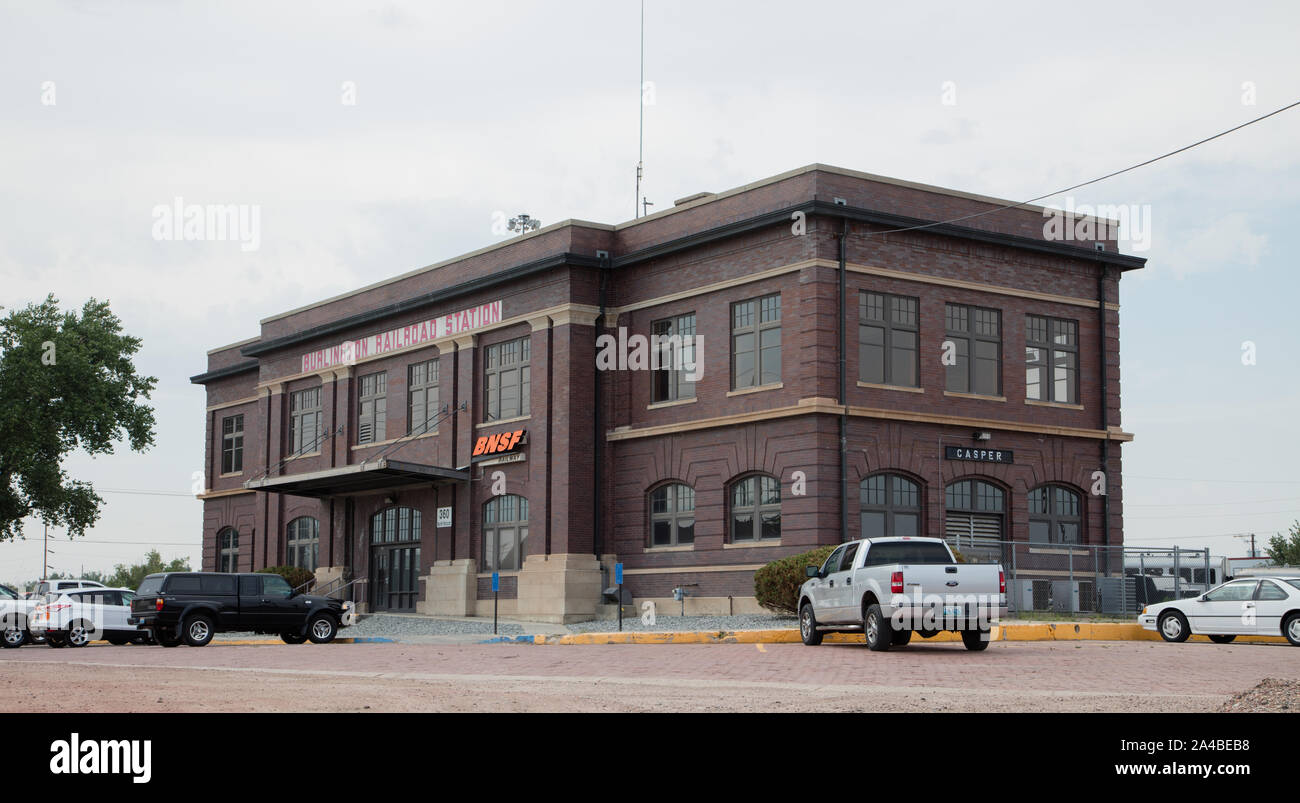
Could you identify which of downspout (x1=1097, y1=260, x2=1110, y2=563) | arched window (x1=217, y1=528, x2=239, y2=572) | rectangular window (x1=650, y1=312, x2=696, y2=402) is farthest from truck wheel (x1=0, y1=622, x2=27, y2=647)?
downspout (x1=1097, y1=260, x2=1110, y2=563)

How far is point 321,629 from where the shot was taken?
33531 millimetres

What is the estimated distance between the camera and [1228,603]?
Answer: 27641 millimetres

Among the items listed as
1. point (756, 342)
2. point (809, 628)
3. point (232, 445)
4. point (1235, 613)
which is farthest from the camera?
point (232, 445)

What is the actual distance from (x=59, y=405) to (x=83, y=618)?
26722mm

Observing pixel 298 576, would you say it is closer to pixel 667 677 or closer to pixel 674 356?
pixel 674 356

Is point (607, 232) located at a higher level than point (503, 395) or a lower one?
higher

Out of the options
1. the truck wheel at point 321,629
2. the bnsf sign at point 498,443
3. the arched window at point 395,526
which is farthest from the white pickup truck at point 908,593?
the arched window at point 395,526

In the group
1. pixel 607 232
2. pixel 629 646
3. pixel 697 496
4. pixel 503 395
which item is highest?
pixel 607 232

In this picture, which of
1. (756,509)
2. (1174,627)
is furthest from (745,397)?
(1174,627)

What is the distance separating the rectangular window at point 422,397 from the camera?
4459cm

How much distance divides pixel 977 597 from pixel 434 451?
24153mm

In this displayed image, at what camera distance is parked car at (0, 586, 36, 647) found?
1262 inches
